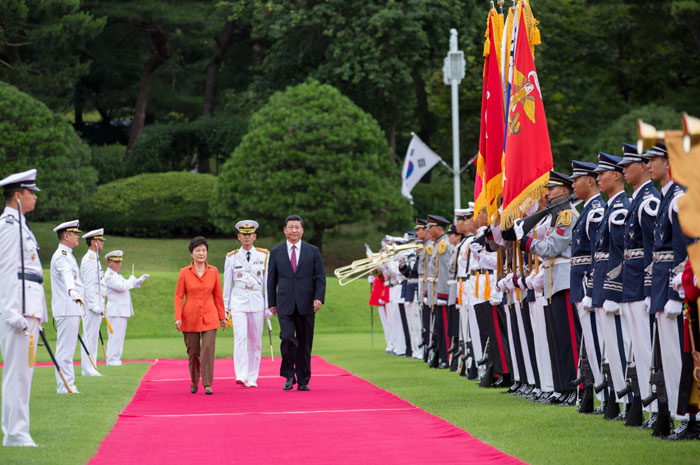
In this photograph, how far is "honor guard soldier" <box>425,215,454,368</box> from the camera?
690 inches

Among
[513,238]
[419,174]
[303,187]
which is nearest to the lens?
[513,238]

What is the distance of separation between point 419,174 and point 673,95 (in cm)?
1782

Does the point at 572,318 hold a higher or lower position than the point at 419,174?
lower

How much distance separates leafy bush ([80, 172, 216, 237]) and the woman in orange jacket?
31.9 m

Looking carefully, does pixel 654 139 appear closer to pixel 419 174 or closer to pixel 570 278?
pixel 570 278

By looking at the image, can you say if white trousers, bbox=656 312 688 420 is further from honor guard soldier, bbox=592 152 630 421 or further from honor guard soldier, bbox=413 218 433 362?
honor guard soldier, bbox=413 218 433 362

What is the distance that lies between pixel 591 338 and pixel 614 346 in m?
0.71

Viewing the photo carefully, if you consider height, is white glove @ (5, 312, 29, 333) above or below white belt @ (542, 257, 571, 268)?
below

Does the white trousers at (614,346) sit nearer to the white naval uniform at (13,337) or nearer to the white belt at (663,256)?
the white belt at (663,256)

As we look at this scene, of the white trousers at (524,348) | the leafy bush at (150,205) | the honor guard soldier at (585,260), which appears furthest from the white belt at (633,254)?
the leafy bush at (150,205)

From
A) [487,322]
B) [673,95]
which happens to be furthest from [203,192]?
[487,322]

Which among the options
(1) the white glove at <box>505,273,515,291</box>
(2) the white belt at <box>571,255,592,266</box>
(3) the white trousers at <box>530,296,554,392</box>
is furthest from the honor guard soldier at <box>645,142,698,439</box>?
(1) the white glove at <box>505,273,515,291</box>

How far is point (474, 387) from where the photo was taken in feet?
45.1

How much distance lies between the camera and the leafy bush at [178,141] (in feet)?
163
